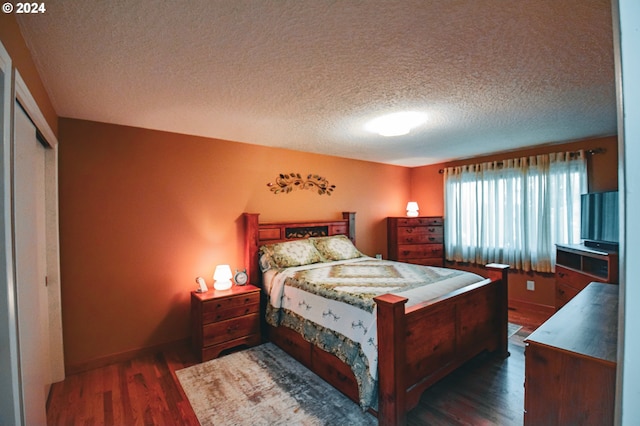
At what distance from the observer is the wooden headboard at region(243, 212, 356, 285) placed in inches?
132

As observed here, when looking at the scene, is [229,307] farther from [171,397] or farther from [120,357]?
[120,357]

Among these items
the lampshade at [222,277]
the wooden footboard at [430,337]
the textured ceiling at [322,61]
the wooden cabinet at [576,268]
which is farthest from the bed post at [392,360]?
the wooden cabinet at [576,268]

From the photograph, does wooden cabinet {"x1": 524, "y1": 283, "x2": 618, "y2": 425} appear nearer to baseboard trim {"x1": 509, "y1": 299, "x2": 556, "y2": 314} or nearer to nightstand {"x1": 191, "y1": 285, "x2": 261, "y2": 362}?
nightstand {"x1": 191, "y1": 285, "x2": 261, "y2": 362}

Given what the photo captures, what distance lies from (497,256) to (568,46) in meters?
3.44

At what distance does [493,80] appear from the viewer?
1.92 meters

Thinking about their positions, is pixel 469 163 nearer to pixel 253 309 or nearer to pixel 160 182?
pixel 253 309

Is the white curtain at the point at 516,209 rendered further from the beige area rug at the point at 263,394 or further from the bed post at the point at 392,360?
the beige area rug at the point at 263,394

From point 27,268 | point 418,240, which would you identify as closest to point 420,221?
point 418,240

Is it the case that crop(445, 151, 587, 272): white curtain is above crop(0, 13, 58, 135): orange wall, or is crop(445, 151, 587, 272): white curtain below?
below

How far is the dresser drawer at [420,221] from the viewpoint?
4684 millimetres

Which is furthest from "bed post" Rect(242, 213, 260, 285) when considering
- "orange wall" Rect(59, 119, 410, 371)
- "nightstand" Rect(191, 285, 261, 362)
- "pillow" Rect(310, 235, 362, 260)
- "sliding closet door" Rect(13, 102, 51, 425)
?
"sliding closet door" Rect(13, 102, 51, 425)

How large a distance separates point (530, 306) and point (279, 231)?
361cm

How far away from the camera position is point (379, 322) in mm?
1785

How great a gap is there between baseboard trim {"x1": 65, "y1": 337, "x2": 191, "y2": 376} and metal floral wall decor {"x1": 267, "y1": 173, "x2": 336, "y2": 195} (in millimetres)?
2043
